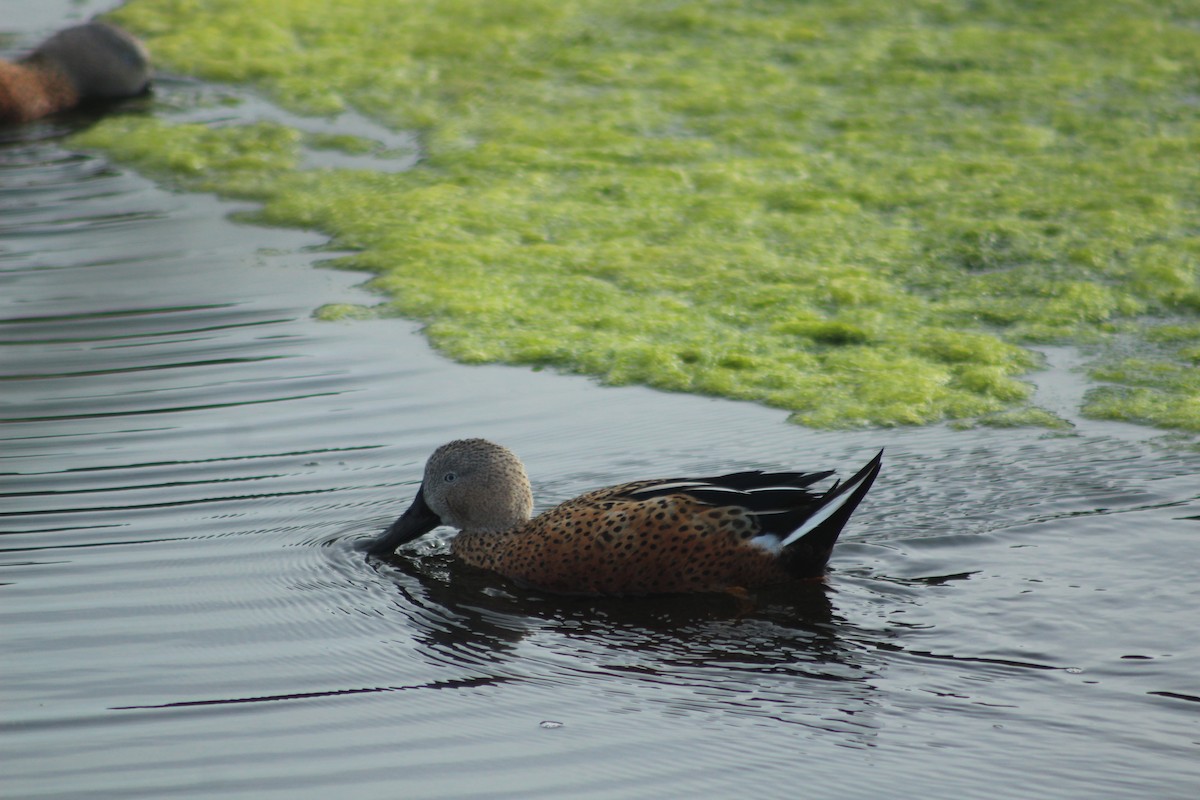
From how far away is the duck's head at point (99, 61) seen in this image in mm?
9344

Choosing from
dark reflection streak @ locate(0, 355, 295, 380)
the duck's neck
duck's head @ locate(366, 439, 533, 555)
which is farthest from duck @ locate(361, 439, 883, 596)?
dark reflection streak @ locate(0, 355, 295, 380)

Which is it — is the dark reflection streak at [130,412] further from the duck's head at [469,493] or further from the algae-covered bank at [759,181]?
the duck's head at [469,493]

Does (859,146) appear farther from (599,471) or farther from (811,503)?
(811,503)

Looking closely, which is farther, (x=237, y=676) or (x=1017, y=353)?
(x=1017, y=353)

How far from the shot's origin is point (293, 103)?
917cm

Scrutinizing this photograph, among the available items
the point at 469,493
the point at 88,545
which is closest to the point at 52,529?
the point at 88,545

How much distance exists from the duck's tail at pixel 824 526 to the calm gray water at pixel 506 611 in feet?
0.25

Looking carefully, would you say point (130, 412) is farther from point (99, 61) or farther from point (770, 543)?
point (99, 61)

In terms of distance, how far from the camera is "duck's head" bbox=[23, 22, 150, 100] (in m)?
9.34

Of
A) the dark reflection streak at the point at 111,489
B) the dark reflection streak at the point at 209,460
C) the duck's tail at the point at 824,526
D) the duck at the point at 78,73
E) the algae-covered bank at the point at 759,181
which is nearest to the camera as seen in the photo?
the duck's tail at the point at 824,526

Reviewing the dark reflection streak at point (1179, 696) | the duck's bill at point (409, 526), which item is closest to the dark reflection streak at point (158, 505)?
the duck's bill at point (409, 526)

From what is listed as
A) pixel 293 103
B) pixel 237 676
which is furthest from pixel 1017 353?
pixel 293 103

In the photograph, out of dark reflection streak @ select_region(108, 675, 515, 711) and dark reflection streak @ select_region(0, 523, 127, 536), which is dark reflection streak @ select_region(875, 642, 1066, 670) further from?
dark reflection streak @ select_region(0, 523, 127, 536)

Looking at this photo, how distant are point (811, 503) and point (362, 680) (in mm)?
1287
